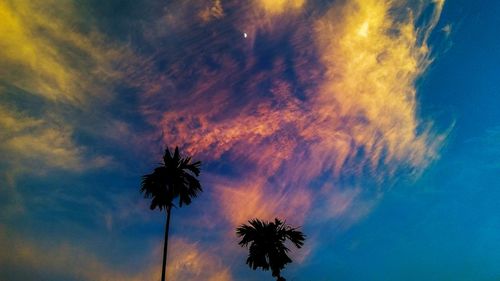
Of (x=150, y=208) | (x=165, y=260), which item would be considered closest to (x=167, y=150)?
(x=150, y=208)

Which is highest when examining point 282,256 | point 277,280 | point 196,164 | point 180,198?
point 196,164

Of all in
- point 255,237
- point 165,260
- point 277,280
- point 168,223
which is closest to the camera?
point 165,260

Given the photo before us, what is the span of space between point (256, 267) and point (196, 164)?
15558 millimetres

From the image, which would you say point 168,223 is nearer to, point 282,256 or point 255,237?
point 255,237

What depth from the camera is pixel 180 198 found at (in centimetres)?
3575

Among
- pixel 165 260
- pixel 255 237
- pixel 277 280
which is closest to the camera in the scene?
pixel 165 260

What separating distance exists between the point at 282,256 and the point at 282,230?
136 inches

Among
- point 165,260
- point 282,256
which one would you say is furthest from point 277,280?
point 165,260

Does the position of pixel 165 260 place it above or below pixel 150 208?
below

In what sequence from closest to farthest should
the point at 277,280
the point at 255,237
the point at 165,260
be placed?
the point at 165,260 → the point at 277,280 → the point at 255,237

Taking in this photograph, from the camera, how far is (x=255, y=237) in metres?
40.5

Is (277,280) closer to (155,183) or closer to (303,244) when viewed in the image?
(303,244)

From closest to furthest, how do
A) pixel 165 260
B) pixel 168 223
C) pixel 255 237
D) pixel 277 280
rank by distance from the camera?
1. pixel 165 260
2. pixel 168 223
3. pixel 277 280
4. pixel 255 237

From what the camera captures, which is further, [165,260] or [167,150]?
[167,150]
